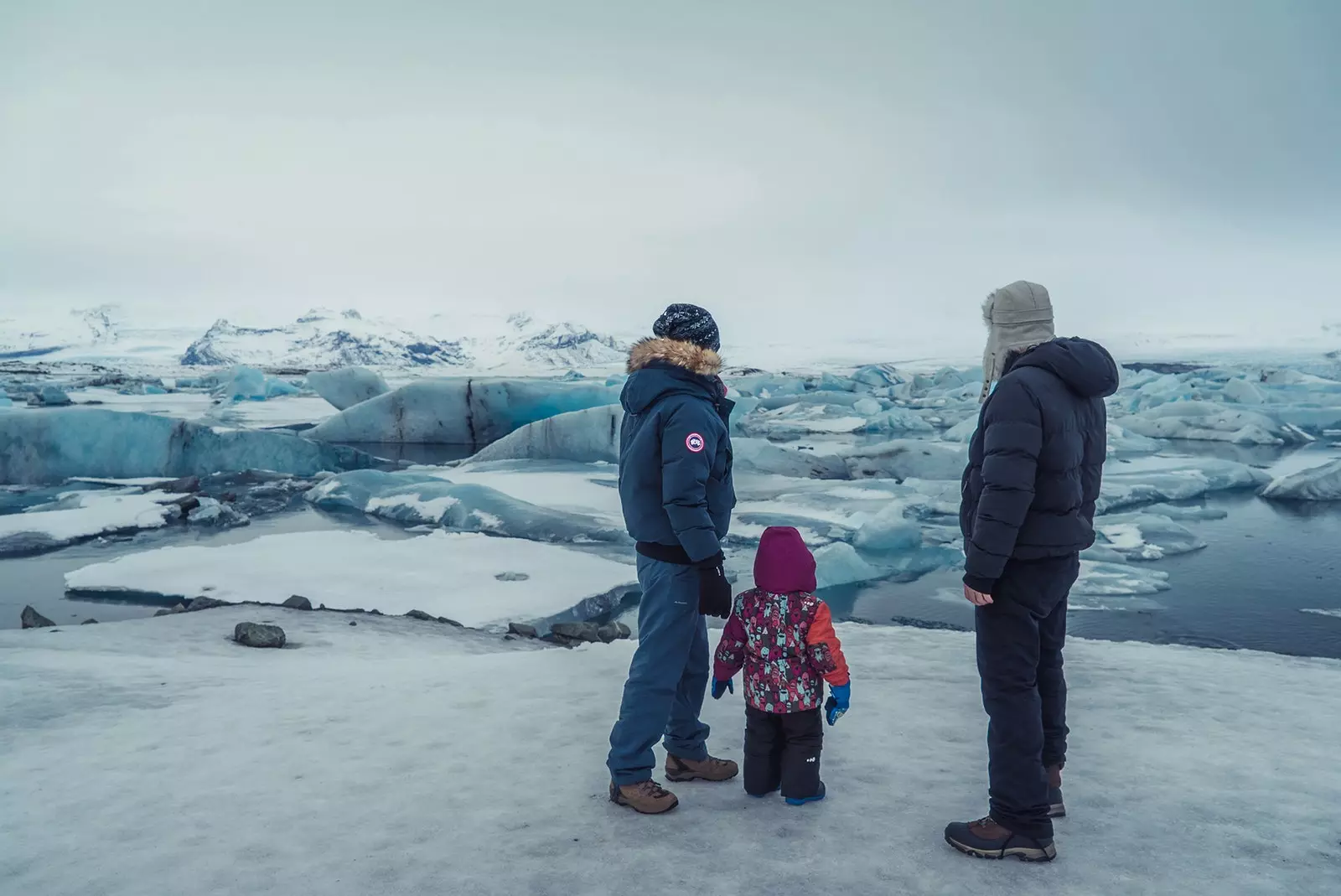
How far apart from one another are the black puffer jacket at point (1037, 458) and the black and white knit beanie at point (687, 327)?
0.74m

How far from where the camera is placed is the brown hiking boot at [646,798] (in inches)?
84.4

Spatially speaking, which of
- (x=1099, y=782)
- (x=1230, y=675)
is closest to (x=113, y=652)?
(x=1099, y=782)

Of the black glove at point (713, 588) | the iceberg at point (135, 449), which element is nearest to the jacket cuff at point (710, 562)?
the black glove at point (713, 588)

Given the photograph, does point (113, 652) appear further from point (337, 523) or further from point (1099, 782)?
point (337, 523)

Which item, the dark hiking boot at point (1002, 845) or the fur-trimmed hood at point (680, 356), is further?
the fur-trimmed hood at point (680, 356)

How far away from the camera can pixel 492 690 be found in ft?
10.6

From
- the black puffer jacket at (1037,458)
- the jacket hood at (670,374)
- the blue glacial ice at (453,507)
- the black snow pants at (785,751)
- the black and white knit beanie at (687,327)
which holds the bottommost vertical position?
the blue glacial ice at (453,507)

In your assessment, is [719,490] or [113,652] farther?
[113,652]

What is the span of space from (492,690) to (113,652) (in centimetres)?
196

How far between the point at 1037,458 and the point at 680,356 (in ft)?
2.96

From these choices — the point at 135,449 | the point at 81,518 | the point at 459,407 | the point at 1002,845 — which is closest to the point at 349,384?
the point at 459,407

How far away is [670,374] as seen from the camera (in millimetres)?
2205

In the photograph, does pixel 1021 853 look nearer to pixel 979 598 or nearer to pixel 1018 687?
pixel 1018 687

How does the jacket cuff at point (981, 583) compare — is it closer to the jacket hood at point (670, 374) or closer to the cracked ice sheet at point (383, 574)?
the jacket hood at point (670, 374)
